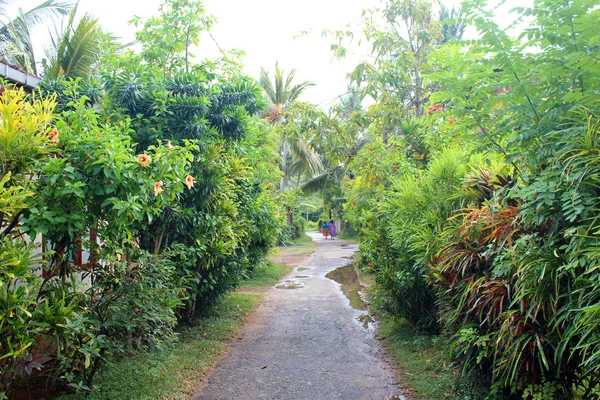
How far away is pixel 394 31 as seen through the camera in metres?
9.54

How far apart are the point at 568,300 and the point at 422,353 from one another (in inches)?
121

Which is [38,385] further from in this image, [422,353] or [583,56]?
[583,56]

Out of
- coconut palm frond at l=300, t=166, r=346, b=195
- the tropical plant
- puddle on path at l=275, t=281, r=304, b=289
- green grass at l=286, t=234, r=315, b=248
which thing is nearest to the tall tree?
the tropical plant

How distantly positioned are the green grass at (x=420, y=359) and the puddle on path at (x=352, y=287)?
2.77ft

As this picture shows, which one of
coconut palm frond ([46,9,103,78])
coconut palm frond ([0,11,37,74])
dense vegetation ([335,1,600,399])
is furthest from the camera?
coconut palm frond ([0,11,37,74])

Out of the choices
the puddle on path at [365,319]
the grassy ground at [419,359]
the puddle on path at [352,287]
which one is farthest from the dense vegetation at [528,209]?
the puddle on path at [352,287]

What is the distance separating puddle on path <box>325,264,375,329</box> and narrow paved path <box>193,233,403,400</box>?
0.19 metres

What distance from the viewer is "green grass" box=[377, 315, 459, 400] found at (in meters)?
4.32

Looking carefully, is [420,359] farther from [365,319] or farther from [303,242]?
[303,242]

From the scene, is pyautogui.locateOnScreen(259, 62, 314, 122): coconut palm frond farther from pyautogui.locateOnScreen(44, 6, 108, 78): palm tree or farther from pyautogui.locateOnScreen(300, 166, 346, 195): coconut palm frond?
pyautogui.locateOnScreen(44, 6, 108, 78): palm tree

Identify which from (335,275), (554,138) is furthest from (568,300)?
(335,275)

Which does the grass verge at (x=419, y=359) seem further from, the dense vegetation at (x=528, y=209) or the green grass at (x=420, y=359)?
the dense vegetation at (x=528, y=209)

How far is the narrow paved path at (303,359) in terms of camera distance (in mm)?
4539

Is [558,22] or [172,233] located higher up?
[558,22]
